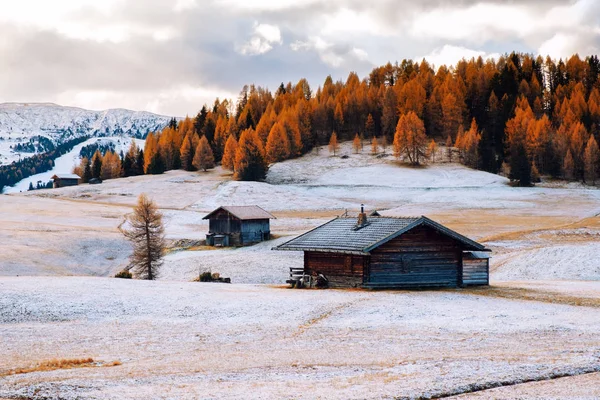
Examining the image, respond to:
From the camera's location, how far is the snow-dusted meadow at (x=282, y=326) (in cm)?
1750

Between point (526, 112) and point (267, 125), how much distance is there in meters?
59.3

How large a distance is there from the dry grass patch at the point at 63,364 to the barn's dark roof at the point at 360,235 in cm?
2116

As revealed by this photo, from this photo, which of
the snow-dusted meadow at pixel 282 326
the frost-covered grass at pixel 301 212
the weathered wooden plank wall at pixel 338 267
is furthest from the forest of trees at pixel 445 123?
the weathered wooden plank wall at pixel 338 267

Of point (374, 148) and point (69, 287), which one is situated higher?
point (374, 148)

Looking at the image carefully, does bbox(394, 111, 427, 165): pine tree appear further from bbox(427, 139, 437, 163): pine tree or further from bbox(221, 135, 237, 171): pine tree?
bbox(221, 135, 237, 171): pine tree

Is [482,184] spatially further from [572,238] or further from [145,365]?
[145,365]

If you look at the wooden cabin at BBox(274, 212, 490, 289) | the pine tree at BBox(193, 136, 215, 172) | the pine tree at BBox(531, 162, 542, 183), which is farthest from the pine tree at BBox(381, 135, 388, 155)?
the wooden cabin at BBox(274, 212, 490, 289)

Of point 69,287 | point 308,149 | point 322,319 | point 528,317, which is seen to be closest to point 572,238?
point 528,317

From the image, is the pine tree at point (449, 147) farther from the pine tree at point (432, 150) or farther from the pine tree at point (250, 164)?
the pine tree at point (250, 164)

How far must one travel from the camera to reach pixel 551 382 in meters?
17.6

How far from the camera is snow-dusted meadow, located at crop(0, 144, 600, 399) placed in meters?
17.5

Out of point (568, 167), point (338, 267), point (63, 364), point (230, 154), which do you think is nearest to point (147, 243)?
point (338, 267)

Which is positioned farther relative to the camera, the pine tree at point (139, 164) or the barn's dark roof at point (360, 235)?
the pine tree at point (139, 164)

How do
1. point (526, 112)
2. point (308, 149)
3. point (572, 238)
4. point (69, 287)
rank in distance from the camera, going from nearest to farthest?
point (69, 287)
point (572, 238)
point (526, 112)
point (308, 149)
